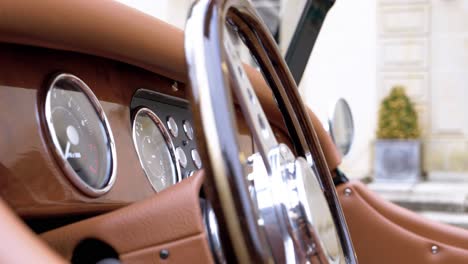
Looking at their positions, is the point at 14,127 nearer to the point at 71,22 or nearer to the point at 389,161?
the point at 71,22

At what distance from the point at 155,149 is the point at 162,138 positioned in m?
0.03

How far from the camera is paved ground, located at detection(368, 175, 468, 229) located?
17.8 ft

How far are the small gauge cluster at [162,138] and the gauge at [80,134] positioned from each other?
8 cm

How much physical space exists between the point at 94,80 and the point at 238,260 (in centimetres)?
49

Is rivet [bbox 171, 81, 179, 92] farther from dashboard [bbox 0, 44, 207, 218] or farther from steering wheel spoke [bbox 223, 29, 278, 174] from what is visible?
steering wheel spoke [bbox 223, 29, 278, 174]

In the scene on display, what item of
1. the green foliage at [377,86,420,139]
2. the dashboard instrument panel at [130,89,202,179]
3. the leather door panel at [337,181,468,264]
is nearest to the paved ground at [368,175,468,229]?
the green foliage at [377,86,420,139]

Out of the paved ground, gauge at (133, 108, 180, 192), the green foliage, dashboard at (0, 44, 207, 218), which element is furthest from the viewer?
the green foliage

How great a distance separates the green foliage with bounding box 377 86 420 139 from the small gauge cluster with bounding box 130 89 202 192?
625cm

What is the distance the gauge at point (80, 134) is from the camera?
0.82 m

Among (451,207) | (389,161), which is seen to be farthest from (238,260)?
(389,161)

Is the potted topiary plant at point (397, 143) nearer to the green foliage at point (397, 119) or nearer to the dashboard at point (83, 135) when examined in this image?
the green foliage at point (397, 119)

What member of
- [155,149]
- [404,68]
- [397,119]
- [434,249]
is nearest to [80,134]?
[155,149]

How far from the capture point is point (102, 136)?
0.91 metres

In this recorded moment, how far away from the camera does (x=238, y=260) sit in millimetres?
535
